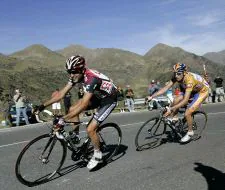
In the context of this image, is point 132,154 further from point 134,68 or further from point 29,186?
point 134,68

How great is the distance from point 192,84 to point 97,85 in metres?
3.21

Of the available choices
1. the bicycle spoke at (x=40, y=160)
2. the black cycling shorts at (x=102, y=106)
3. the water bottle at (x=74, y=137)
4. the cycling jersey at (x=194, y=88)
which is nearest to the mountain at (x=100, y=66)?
the cycling jersey at (x=194, y=88)

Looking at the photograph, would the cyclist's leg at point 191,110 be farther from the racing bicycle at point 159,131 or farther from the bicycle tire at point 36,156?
the bicycle tire at point 36,156

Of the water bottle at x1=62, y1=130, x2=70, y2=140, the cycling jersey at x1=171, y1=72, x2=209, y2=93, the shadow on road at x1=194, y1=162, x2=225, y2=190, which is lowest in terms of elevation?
the shadow on road at x1=194, y1=162, x2=225, y2=190

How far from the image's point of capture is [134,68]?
116m

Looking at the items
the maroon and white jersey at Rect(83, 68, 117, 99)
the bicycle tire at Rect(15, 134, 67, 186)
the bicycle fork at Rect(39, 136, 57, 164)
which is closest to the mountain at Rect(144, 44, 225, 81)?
the maroon and white jersey at Rect(83, 68, 117, 99)

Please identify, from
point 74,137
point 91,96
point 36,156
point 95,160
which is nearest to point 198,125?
point 95,160

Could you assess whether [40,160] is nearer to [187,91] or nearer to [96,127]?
[96,127]

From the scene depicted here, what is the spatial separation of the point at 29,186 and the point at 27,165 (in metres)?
0.36

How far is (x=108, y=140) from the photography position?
8.25m

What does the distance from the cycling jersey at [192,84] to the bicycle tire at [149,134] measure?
→ 3.41 ft

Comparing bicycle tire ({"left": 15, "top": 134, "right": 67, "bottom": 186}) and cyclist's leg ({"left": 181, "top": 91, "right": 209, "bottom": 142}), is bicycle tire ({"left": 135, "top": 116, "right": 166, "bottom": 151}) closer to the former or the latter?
cyclist's leg ({"left": 181, "top": 91, "right": 209, "bottom": 142})

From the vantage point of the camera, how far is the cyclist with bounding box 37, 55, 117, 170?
691 cm

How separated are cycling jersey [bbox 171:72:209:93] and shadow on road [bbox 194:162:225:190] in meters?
2.43
